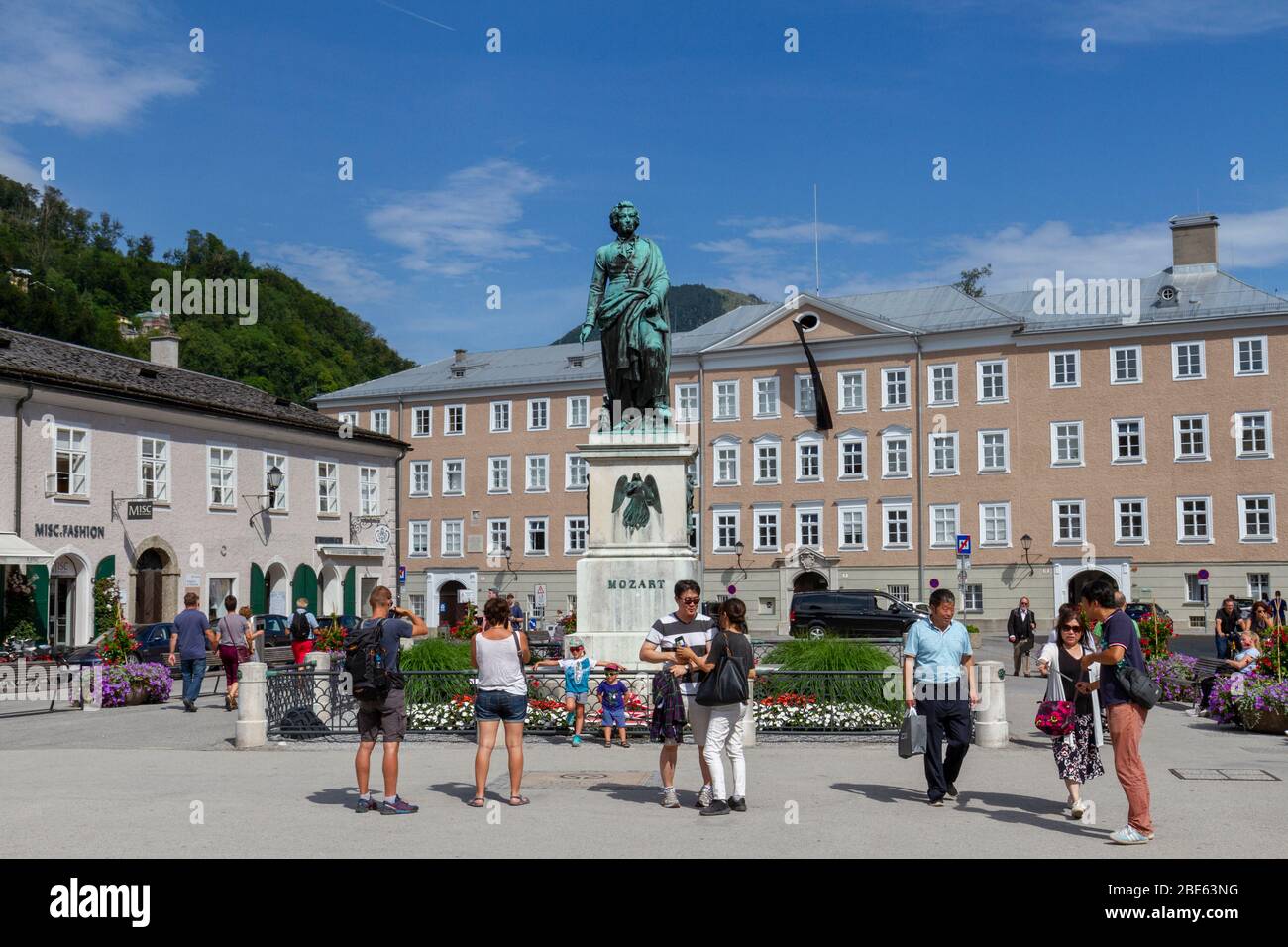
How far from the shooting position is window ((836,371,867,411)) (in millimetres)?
56156

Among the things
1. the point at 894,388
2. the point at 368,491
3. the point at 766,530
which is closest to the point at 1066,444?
the point at 894,388

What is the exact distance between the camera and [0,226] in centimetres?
8081

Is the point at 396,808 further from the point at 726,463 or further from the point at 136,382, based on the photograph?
the point at 726,463

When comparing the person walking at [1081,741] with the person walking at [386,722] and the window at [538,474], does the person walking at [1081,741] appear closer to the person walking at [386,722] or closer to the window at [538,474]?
the person walking at [386,722]

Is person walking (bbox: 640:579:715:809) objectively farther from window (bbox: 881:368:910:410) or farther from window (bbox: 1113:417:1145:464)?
window (bbox: 881:368:910:410)

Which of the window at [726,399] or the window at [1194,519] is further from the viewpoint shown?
the window at [726,399]

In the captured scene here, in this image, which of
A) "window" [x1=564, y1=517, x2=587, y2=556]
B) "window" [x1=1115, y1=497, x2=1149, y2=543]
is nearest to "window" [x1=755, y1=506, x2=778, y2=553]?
"window" [x1=564, y1=517, x2=587, y2=556]

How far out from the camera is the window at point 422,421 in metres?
65.9

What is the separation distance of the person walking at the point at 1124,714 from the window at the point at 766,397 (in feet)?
161

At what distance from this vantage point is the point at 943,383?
179 ft

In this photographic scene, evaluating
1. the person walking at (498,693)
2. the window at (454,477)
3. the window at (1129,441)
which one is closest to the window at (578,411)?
the window at (454,477)

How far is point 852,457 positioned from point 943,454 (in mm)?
3948
